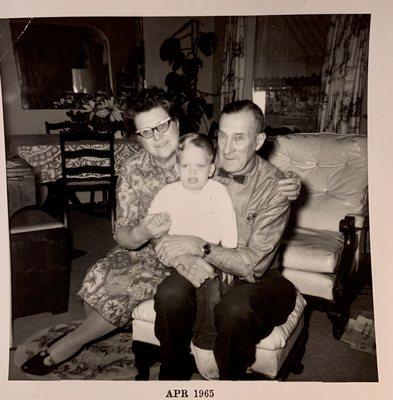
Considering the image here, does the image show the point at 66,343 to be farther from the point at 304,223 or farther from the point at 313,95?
the point at 313,95

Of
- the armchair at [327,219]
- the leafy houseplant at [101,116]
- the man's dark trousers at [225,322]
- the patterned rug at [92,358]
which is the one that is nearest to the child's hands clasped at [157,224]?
the man's dark trousers at [225,322]

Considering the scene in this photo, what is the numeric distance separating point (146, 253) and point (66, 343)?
0.43 metres

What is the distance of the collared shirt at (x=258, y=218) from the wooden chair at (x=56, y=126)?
2.88 m

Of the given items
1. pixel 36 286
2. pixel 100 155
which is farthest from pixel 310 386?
pixel 100 155

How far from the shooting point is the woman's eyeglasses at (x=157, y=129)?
1212 millimetres

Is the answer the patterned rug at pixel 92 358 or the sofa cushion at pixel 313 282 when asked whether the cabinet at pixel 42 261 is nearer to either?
the patterned rug at pixel 92 358

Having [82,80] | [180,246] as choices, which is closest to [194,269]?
[180,246]

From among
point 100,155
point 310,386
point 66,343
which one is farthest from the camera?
point 100,155

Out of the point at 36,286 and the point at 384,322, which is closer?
the point at 384,322

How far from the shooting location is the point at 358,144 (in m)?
2.03

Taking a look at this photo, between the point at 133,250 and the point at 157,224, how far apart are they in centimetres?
28

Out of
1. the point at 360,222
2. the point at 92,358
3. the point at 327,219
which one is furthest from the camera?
the point at 327,219

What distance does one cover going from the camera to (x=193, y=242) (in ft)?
3.50

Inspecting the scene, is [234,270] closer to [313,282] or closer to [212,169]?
[212,169]
